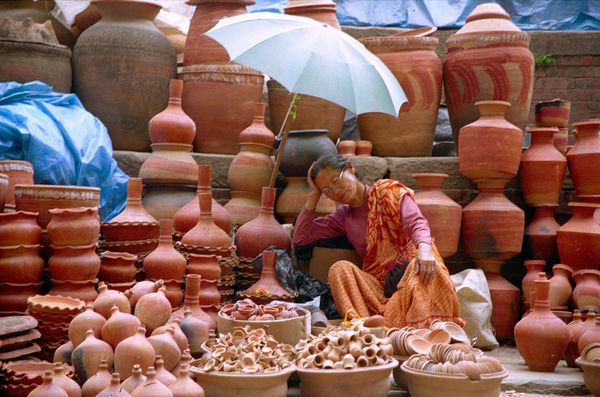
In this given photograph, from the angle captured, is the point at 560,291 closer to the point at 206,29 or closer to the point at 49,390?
the point at 206,29

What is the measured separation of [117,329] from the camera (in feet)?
11.6

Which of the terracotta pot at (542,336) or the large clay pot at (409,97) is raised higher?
the large clay pot at (409,97)

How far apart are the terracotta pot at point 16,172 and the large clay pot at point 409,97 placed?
260 cm

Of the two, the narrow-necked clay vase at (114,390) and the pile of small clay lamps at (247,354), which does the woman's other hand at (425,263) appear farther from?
the narrow-necked clay vase at (114,390)

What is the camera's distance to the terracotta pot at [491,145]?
570 centimetres

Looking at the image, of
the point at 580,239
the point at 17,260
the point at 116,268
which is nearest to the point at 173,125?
the point at 116,268

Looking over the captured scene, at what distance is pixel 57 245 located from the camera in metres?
4.26

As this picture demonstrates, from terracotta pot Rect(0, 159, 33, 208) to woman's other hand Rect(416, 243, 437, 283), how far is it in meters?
2.14

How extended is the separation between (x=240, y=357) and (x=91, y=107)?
11.0 feet

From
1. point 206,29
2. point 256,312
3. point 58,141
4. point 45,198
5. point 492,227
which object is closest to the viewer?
point 256,312

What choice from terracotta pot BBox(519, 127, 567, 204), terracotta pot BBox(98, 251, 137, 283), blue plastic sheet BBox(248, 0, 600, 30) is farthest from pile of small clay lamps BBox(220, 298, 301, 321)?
blue plastic sheet BBox(248, 0, 600, 30)

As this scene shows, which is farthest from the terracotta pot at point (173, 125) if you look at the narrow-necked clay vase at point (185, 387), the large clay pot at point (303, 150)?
the narrow-necked clay vase at point (185, 387)

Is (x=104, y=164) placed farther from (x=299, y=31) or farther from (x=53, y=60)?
(x=299, y=31)

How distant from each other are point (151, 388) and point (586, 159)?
3.75 meters
